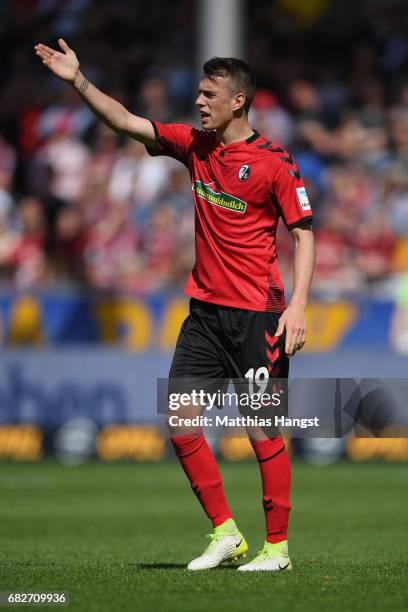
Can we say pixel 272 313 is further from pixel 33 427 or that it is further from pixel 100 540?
pixel 33 427

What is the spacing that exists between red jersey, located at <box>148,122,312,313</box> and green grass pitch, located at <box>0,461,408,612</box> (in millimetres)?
1346

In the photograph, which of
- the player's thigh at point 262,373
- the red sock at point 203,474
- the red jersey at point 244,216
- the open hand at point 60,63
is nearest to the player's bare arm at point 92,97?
the open hand at point 60,63

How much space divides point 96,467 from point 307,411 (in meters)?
7.79

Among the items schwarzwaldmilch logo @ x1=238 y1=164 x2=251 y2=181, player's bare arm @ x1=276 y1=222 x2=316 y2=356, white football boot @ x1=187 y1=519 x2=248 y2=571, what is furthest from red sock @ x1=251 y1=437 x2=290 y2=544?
schwarzwaldmilch logo @ x1=238 y1=164 x2=251 y2=181

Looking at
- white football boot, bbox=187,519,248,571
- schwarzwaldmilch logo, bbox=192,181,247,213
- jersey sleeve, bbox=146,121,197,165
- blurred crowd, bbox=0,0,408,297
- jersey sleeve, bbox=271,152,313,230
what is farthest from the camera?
blurred crowd, bbox=0,0,408,297

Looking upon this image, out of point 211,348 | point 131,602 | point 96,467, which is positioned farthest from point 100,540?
point 96,467

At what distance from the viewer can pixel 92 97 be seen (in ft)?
21.3

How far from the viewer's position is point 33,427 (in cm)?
1446

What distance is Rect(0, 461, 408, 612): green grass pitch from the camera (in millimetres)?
5660

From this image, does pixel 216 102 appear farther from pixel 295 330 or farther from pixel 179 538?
pixel 179 538

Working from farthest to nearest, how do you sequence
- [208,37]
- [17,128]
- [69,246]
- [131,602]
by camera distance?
1. [17,128]
2. [69,246]
3. [208,37]
4. [131,602]

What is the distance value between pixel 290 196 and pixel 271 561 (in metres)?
1.72

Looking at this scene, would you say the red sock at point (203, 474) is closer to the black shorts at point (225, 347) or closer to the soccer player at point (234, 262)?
the soccer player at point (234, 262)

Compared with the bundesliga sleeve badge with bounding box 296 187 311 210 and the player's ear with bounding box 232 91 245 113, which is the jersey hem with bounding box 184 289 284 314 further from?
the player's ear with bounding box 232 91 245 113
